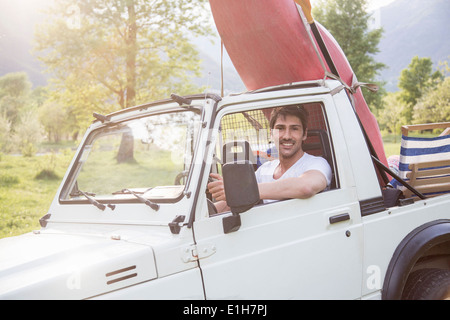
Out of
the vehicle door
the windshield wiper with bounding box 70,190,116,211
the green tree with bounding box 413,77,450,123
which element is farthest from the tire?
the green tree with bounding box 413,77,450,123

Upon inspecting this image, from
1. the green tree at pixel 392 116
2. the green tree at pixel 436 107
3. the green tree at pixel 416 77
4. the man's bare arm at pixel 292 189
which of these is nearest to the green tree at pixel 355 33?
the green tree at pixel 436 107

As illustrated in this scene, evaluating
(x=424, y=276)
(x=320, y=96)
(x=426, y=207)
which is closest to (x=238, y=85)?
(x=320, y=96)

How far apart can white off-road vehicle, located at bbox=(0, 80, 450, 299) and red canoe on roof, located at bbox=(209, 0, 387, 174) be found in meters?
0.58

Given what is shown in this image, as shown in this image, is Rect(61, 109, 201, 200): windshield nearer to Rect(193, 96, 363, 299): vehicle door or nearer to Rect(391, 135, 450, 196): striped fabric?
Result: Rect(193, 96, 363, 299): vehicle door

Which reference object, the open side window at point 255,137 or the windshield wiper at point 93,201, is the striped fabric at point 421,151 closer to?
the open side window at point 255,137

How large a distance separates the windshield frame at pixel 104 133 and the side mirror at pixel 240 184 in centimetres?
35

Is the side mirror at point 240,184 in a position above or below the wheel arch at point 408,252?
above

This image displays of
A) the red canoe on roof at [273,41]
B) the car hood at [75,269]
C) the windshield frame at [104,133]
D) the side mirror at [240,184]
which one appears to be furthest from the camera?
the red canoe on roof at [273,41]

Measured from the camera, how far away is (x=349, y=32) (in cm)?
3253

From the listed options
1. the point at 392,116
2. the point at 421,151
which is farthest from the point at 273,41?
the point at 392,116

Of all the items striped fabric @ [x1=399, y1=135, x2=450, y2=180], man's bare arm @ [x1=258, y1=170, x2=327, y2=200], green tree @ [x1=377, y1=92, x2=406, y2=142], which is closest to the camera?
man's bare arm @ [x1=258, y1=170, x2=327, y2=200]

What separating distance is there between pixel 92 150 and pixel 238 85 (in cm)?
158

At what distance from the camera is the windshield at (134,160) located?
2.85m

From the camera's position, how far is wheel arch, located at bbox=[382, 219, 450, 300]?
2617mm
